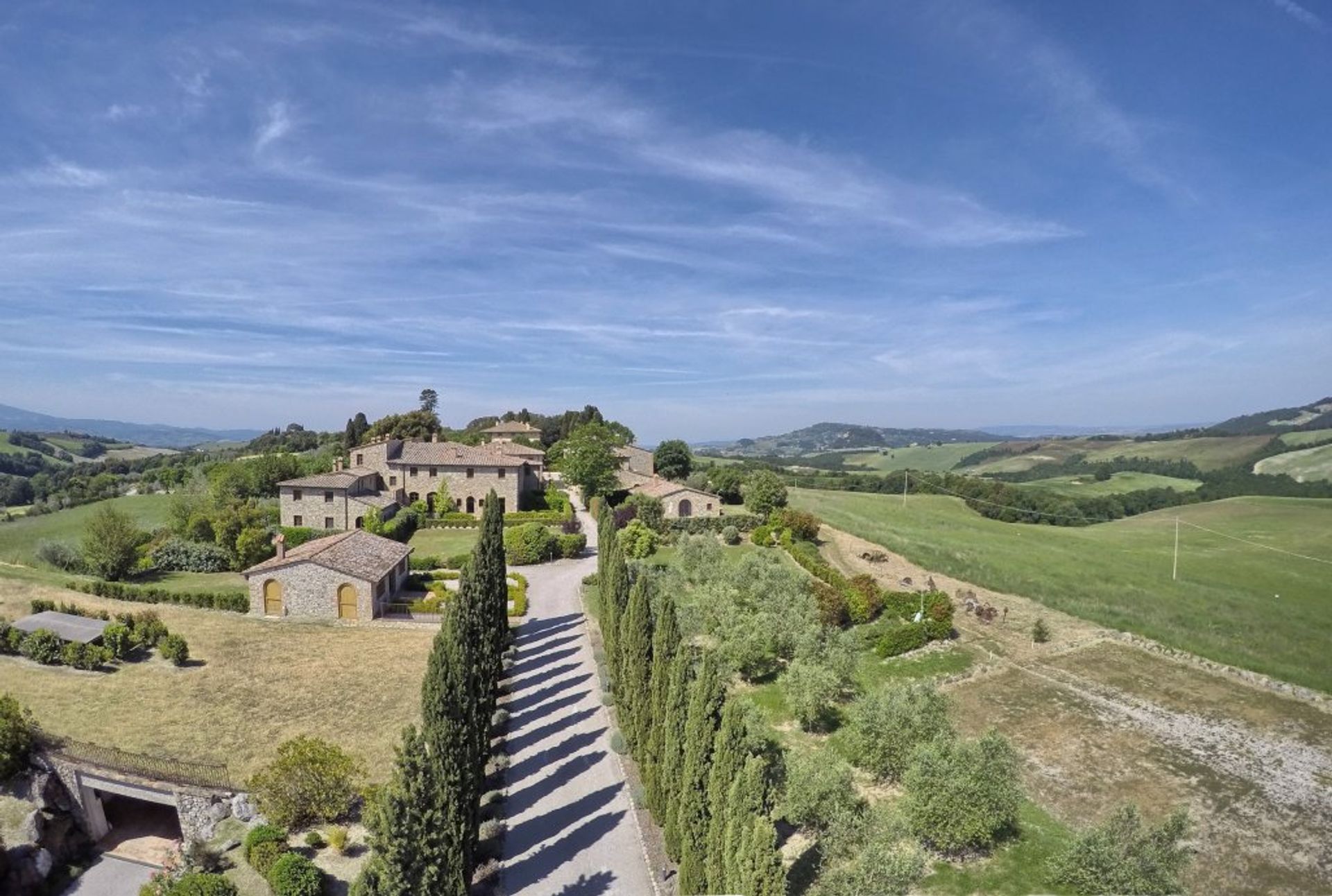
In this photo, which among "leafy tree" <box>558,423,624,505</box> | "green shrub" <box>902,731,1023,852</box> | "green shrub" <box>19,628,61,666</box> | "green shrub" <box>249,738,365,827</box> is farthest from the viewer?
"leafy tree" <box>558,423,624,505</box>

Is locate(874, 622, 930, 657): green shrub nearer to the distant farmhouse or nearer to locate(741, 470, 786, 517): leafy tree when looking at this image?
locate(741, 470, 786, 517): leafy tree

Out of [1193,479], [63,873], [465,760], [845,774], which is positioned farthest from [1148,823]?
[1193,479]

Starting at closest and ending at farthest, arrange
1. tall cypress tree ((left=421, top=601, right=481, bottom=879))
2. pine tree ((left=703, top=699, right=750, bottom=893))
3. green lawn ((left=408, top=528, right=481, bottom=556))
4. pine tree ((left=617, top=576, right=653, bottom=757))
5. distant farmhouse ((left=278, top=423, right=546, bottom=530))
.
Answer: pine tree ((left=703, top=699, right=750, bottom=893)), tall cypress tree ((left=421, top=601, right=481, bottom=879)), pine tree ((left=617, top=576, right=653, bottom=757)), green lawn ((left=408, top=528, right=481, bottom=556)), distant farmhouse ((left=278, top=423, right=546, bottom=530))

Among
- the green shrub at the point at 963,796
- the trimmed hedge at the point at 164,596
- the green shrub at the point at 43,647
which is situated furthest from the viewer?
the trimmed hedge at the point at 164,596

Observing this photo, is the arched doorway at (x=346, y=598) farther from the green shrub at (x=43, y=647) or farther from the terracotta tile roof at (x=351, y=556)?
the green shrub at (x=43, y=647)

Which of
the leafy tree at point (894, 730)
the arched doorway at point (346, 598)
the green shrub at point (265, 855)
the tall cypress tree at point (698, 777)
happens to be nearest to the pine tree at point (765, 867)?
the tall cypress tree at point (698, 777)

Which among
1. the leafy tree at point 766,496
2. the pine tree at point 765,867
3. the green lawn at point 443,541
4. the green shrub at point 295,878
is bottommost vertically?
the green shrub at point 295,878

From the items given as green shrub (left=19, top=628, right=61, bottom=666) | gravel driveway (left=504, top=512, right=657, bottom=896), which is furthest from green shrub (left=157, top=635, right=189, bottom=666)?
gravel driveway (left=504, top=512, right=657, bottom=896)
